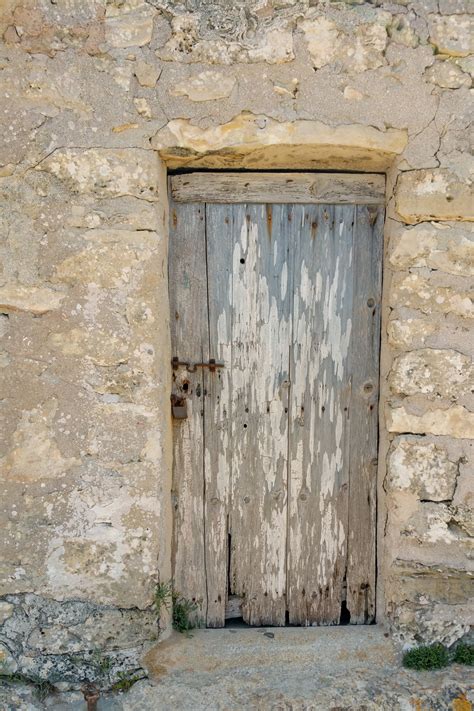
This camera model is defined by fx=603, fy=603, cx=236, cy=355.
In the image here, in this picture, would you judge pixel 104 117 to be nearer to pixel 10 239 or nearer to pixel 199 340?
pixel 10 239

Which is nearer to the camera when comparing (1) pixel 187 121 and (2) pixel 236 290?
(1) pixel 187 121

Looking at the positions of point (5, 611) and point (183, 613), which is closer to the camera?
point (5, 611)

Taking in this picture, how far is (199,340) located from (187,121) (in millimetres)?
878

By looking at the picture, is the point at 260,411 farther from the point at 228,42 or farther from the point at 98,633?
the point at 228,42

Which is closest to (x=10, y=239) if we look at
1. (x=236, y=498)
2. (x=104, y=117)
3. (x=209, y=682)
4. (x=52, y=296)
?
(x=52, y=296)

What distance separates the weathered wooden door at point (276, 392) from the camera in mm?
2549

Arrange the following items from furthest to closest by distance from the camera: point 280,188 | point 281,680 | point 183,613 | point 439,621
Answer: point 183,613 → point 280,188 → point 439,621 → point 281,680

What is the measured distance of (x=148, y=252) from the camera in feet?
7.57

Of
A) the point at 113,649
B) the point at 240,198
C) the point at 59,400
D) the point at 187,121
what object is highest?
the point at 187,121

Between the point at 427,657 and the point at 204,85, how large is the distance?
→ 7.77ft

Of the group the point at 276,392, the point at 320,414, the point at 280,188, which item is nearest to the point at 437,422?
the point at 320,414

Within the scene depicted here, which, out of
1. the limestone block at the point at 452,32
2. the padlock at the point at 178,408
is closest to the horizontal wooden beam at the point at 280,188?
the limestone block at the point at 452,32

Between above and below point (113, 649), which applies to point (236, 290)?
above

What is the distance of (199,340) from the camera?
2594mm
